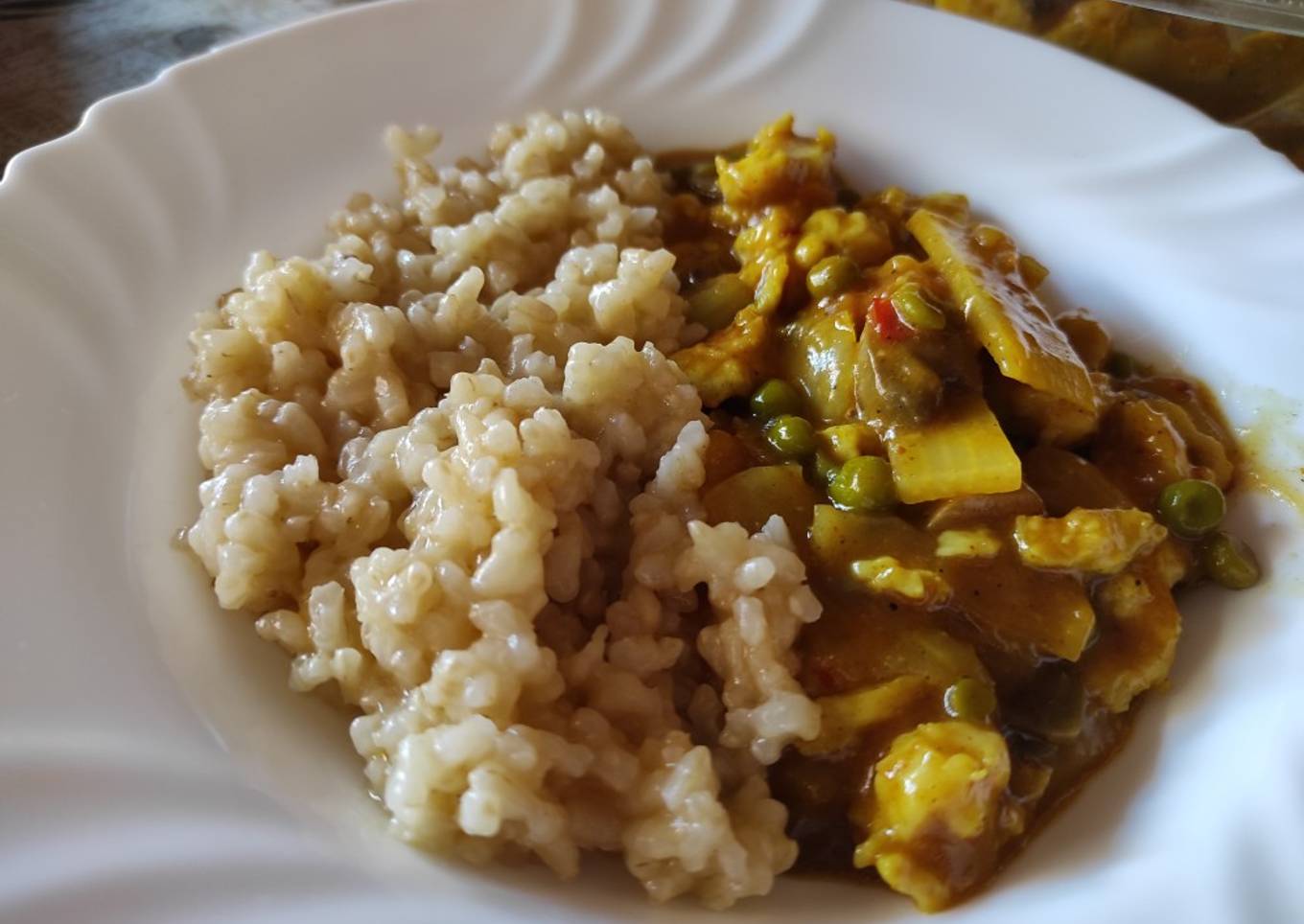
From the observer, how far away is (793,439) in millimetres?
2480

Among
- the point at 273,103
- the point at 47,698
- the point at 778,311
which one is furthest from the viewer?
the point at 273,103

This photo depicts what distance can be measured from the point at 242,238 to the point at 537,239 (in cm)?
82

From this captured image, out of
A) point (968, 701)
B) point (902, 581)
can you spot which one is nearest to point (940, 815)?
point (968, 701)

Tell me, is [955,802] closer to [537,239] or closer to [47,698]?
[47,698]

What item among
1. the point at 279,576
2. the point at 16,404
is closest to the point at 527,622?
the point at 279,576

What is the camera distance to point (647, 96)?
11.7 ft

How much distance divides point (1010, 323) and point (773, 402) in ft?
1.93

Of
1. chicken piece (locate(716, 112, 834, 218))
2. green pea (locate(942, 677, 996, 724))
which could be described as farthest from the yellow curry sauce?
chicken piece (locate(716, 112, 834, 218))

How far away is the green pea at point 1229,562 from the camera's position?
7.64 feet

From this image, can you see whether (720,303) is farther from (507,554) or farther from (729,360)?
(507,554)

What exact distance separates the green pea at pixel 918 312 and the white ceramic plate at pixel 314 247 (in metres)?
0.79

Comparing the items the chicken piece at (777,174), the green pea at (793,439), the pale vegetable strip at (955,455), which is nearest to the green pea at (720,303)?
the chicken piece at (777,174)

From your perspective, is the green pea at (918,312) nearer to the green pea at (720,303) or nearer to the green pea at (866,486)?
the green pea at (866,486)

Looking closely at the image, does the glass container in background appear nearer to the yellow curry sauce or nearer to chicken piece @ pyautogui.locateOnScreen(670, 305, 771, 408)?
the yellow curry sauce
